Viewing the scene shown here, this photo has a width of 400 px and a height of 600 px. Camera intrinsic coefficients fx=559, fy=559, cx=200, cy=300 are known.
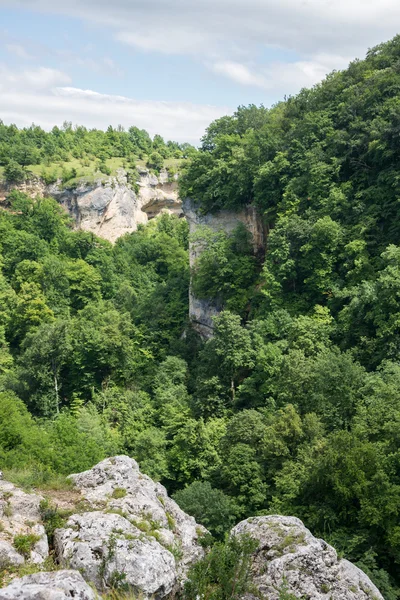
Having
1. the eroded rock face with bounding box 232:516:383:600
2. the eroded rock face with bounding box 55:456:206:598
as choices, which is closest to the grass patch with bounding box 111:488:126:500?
the eroded rock face with bounding box 55:456:206:598

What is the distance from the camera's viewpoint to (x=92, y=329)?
38.6 meters

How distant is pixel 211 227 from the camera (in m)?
40.9

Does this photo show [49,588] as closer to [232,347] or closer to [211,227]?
[232,347]

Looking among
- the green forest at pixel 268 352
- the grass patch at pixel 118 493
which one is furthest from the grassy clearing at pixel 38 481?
the grass patch at pixel 118 493

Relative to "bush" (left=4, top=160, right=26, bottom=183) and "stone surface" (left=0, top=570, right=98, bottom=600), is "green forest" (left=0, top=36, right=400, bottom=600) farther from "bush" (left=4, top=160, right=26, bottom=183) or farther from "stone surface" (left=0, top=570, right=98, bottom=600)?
"bush" (left=4, top=160, right=26, bottom=183)

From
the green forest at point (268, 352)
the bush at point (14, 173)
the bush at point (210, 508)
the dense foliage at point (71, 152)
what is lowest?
the bush at point (210, 508)

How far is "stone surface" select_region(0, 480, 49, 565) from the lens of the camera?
9164 millimetres

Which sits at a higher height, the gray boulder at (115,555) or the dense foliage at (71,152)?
the dense foliage at (71,152)

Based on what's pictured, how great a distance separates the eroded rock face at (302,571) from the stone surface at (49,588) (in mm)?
3330

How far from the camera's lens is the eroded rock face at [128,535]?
9.09 meters

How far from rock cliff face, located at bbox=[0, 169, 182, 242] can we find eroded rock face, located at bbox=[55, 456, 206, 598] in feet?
199

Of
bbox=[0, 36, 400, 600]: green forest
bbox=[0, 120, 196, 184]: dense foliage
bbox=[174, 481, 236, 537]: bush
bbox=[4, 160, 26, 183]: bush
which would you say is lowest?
bbox=[174, 481, 236, 537]: bush

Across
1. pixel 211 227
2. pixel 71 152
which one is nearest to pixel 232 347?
pixel 211 227

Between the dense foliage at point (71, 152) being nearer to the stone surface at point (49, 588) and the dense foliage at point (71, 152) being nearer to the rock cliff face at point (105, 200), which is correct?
the rock cliff face at point (105, 200)
